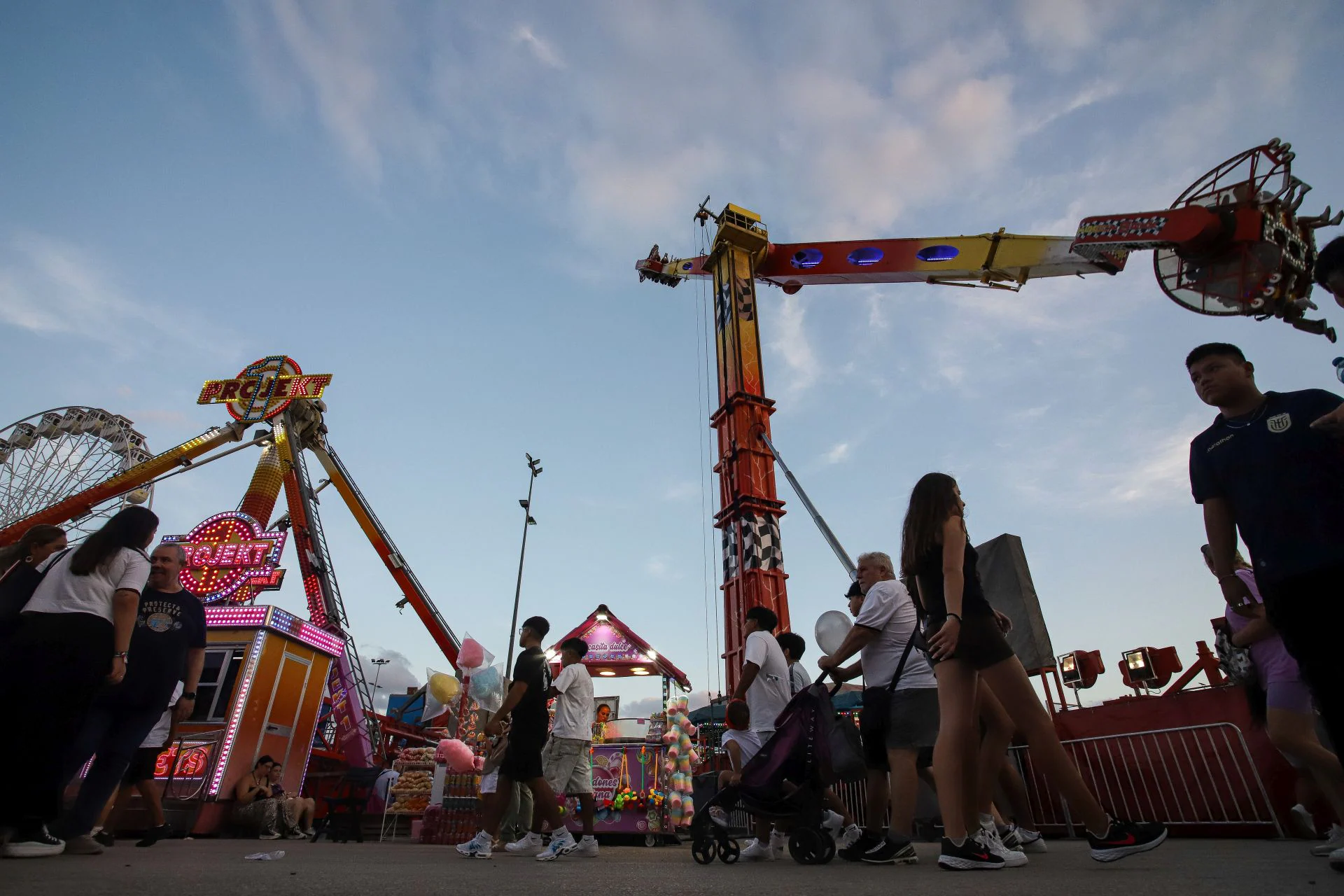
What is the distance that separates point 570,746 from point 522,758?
0.68m

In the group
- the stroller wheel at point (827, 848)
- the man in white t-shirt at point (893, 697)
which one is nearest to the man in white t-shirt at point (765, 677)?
the man in white t-shirt at point (893, 697)

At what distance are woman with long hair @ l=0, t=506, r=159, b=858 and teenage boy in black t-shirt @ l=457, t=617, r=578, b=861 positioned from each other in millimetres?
2294

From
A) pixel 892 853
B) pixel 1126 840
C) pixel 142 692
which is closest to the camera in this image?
pixel 1126 840

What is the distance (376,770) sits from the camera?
1261 centimetres

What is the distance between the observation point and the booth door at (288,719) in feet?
36.6

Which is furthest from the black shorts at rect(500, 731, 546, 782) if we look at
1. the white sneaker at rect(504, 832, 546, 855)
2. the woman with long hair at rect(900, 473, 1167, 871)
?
the woman with long hair at rect(900, 473, 1167, 871)

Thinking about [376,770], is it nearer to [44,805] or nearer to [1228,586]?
[44,805]

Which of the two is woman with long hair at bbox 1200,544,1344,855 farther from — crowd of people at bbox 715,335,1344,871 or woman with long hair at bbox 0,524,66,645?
woman with long hair at bbox 0,524,66,645

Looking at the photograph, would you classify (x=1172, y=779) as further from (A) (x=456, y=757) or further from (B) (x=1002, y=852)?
(A) (x=456, y=757)

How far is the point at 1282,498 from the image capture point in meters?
2.17

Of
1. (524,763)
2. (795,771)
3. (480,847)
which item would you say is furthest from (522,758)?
(795,771)

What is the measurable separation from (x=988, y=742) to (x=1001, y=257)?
16.0 meters

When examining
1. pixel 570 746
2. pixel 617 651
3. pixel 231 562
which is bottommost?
pixel 570 746

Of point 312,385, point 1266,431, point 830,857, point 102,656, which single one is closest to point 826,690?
point 830,857
